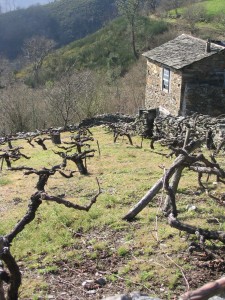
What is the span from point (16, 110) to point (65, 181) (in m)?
23.7

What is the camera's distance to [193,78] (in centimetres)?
2581

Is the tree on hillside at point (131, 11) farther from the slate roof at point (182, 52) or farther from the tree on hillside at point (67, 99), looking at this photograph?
the slate roof at point (182, 52)

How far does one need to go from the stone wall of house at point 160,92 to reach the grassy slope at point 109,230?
12405mm

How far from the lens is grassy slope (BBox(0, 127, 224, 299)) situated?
7.27 metres

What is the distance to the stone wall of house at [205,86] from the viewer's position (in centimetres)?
2577

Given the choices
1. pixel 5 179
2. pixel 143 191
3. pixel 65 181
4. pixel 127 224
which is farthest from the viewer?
pixel 5 179

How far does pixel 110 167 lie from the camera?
16.4 metres

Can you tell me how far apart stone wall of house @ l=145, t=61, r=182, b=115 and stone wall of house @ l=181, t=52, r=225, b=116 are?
0.56 metres

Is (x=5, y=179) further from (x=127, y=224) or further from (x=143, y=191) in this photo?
(x=127, y=224)

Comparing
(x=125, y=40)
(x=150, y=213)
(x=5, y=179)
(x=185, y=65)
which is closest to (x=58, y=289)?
(x=150, y=213)

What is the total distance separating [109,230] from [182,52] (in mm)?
20284

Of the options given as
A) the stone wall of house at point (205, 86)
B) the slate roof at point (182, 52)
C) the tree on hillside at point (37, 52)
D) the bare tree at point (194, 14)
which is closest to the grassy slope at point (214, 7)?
the bare tree at point (194, 14)

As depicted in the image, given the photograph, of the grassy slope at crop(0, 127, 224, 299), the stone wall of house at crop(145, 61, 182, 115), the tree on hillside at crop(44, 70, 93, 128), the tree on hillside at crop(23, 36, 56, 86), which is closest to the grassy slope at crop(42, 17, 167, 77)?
the tree on hillside at crop(23, 36, 56, 86)

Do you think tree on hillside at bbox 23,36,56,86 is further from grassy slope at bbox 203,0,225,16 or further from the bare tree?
grassy slope at bbox 203,0,225,16
